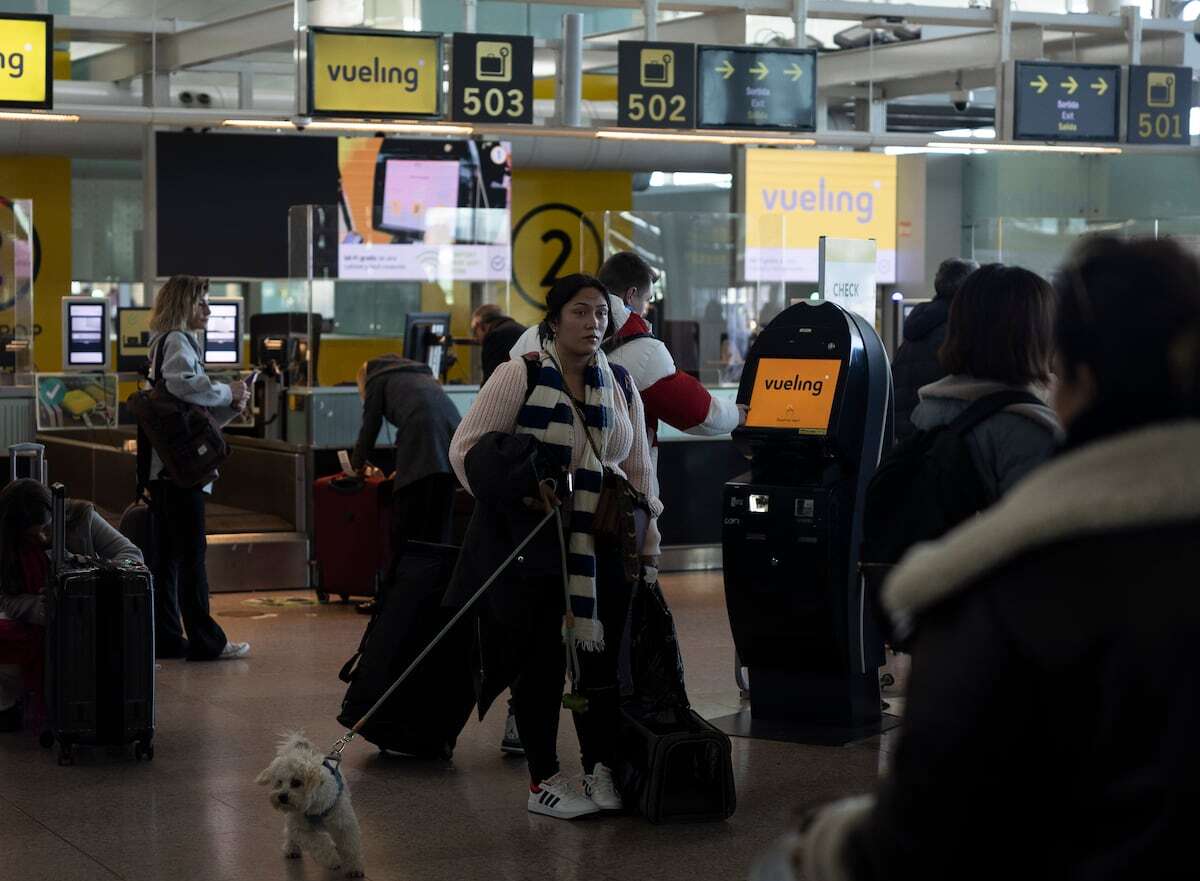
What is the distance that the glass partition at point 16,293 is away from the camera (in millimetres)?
10070

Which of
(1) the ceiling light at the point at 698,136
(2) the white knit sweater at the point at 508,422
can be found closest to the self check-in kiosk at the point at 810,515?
(2) the white knit sweater at the point at 508,422

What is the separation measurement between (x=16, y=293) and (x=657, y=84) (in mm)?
4004

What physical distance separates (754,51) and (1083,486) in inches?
383

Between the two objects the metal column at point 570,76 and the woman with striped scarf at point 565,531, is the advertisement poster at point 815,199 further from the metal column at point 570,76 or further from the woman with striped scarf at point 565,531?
the woman with striped scarf at point 565,531

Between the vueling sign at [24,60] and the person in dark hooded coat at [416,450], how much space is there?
10.1 ft

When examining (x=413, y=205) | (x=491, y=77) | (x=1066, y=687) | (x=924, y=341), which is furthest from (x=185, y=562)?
(x=413, y=205)

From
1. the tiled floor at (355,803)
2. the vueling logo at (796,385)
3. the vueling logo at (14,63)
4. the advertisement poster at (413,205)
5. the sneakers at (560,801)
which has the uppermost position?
the vueling logo at (14,63)

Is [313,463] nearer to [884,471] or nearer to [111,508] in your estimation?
[111,508]

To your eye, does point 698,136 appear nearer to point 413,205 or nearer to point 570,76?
point 570,76

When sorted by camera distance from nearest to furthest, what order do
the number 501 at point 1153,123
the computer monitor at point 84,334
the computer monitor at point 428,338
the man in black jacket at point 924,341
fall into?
1. the man in black jacket at point 924,341
2. the computer monitor at point 428,338
3. the computer monitor at point 84,334
4. the number 501 at point 1153,123

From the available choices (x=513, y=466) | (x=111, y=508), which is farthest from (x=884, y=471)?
(x=111, y=508)

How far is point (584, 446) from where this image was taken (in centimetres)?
454

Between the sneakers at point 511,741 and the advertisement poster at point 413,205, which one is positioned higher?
the advertisement poster at point 413,205

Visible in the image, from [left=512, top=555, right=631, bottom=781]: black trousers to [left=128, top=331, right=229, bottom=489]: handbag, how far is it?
275 cm
